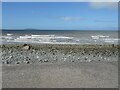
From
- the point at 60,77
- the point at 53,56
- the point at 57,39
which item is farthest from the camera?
the point at 57,39

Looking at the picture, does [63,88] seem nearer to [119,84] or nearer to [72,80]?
[72,80]

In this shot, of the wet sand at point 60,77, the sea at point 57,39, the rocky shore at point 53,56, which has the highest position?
the sea at point 57,39

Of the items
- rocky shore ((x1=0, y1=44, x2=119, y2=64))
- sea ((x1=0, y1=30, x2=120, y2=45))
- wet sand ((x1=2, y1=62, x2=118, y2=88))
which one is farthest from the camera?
sea ((x1=0, y1=30, x2=120, y2=45))

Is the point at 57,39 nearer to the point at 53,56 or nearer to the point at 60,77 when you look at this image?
the point at 53,56

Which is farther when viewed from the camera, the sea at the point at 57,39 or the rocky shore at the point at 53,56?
the sea at the point at 57,39

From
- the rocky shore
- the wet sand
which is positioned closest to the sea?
the rocky shore

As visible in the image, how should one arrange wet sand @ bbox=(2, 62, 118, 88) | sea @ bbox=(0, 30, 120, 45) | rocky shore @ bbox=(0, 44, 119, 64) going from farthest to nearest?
1. sea @ bbox=(0, 30, 120, 45)
2. rocky shore @ bbox=(0, 44, 119, 64)
3. wet sand @ bbox=(2, 62, 118, 88)

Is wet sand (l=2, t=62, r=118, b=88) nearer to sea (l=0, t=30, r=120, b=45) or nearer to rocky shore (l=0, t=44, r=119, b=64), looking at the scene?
rocky shore (l=0, t=44, r=119, b=64)

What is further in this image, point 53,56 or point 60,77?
point 53,56

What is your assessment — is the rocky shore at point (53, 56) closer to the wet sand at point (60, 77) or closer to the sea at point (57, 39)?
the wet sand at point (60, 77)

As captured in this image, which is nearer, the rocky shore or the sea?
the rocky shore

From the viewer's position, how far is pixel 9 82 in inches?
371

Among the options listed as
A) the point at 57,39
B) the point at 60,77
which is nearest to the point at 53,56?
the point at 60,77

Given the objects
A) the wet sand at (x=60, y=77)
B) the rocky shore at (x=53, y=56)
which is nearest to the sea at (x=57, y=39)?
the rocky shore at (x=53, y=56)
